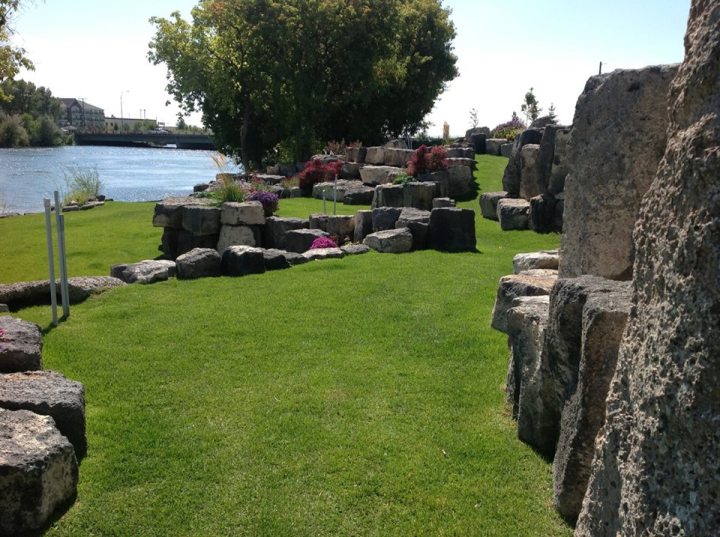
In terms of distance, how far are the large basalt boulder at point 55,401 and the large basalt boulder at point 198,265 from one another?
5648mm

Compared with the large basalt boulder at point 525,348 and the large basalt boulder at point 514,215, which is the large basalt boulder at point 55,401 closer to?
the large basalt boulder at point 525,348

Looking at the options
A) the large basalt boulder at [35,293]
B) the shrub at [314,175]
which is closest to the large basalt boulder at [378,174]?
the shrub at [314,175]

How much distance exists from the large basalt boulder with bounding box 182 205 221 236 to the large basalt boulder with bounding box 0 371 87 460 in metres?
8.93

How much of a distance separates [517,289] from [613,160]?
1.77 metres

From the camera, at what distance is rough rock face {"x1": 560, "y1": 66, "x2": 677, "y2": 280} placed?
14.3ft

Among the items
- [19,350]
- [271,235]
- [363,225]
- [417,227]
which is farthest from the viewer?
[271,235]

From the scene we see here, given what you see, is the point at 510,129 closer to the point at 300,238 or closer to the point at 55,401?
the point at 300,238

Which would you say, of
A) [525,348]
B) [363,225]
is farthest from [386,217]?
[525,348]

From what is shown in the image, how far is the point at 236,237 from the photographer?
43.7ft

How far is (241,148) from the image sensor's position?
33781 mm

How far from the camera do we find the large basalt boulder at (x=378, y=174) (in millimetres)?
21188

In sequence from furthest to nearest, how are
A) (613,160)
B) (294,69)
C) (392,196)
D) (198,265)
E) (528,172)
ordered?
(294,69), (392,196), (528,172), (198,265), (613,160)

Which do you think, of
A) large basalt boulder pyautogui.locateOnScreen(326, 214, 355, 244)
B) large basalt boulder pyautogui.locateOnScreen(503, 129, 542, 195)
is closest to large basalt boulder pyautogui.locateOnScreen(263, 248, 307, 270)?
large basalt boulder pyautogui.locateOnScreen(326, 214, 355, 244)

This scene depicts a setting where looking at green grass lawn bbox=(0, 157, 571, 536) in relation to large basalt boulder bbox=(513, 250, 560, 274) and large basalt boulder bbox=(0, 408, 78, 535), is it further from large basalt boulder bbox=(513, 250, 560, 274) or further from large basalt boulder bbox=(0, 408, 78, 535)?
large basalt boulder bbox=(513, 250, 560, 274)
